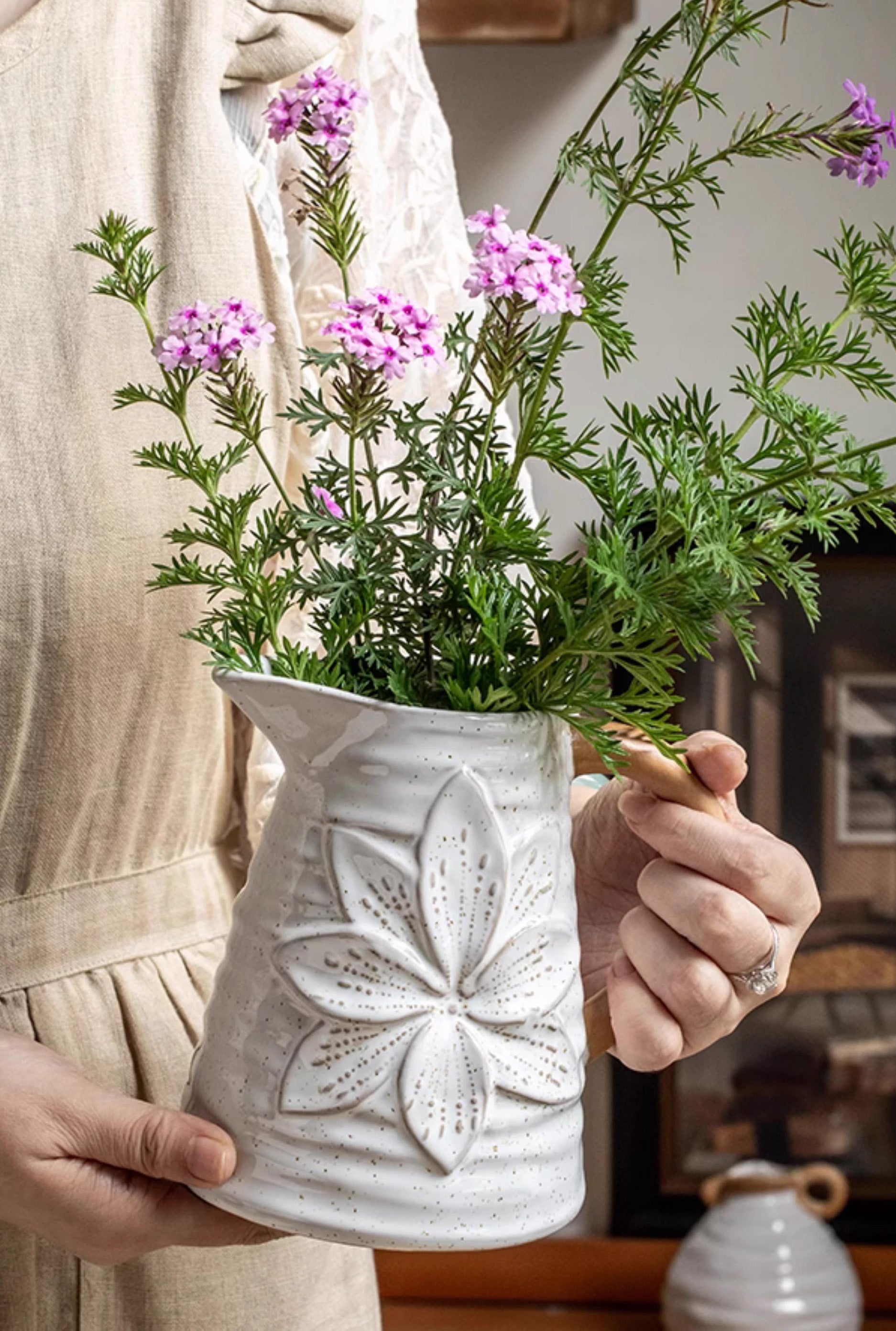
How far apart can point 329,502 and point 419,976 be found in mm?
143

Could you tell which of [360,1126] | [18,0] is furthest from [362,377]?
[18,0]

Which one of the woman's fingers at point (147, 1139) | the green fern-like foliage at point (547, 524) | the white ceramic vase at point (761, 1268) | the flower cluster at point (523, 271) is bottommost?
the white ceramic vase at point (761, 1268)

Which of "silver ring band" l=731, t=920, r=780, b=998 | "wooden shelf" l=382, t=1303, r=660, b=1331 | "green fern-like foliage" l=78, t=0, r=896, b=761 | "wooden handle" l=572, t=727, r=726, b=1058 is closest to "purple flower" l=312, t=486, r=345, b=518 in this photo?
"green fern-like foliage" l=78, t=0, r=896, b=761

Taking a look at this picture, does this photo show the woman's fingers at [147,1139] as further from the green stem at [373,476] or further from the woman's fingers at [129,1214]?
the green stem at [373,476]

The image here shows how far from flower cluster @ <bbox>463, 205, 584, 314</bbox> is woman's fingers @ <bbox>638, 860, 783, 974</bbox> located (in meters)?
0.22

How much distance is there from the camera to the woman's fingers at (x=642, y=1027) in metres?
0.49

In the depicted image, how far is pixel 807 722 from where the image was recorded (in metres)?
1.83

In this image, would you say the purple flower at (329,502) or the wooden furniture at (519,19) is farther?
the wooden furniture at (519,19)

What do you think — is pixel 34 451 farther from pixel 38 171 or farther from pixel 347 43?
pixel 347 43

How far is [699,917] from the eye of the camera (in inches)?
18.7

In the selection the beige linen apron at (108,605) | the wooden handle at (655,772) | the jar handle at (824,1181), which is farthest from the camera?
the jar handle at (824,1181)

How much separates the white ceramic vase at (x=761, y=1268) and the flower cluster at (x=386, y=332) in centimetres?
152

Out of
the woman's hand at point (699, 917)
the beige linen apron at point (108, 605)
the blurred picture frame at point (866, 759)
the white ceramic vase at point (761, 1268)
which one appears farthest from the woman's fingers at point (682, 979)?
the blurred picture frame at point (866, 759)

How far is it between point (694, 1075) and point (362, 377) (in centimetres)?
162
